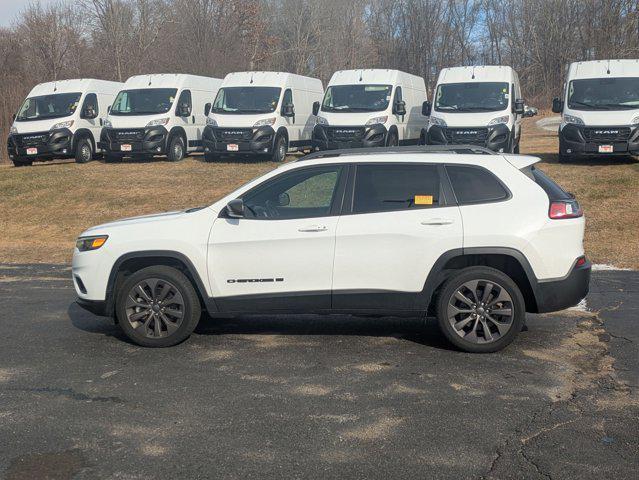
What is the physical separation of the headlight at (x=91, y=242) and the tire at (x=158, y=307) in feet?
1.38

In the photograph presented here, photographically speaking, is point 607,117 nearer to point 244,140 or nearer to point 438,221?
point 244,140

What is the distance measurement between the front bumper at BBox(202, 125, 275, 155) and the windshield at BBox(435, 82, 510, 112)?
4858mm

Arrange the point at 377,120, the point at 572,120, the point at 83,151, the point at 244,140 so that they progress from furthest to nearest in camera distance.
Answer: the point at 83,151 < the point at 244,140 < the point at 377,120 < the point at 572,120

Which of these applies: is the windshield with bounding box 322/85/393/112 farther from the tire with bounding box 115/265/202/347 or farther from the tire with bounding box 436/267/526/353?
the tire with bounding box 436/267/526/353

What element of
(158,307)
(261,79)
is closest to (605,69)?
(261,79)

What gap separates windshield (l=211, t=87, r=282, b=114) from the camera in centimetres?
2378

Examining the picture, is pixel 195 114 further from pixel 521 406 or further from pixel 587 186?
pixel 521 406

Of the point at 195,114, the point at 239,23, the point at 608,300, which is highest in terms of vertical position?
the point at 239,23

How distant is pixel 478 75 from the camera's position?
72.1 feet

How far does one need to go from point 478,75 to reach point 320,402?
17754 mm

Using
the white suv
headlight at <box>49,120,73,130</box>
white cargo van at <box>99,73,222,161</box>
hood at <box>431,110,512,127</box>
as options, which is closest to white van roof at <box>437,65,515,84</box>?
hood at <box>431,110,512,127</box>

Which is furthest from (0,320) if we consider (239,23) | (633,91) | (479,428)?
(239,23)

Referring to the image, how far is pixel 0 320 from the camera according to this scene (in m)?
8.49

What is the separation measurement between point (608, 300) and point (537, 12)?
199 feet
